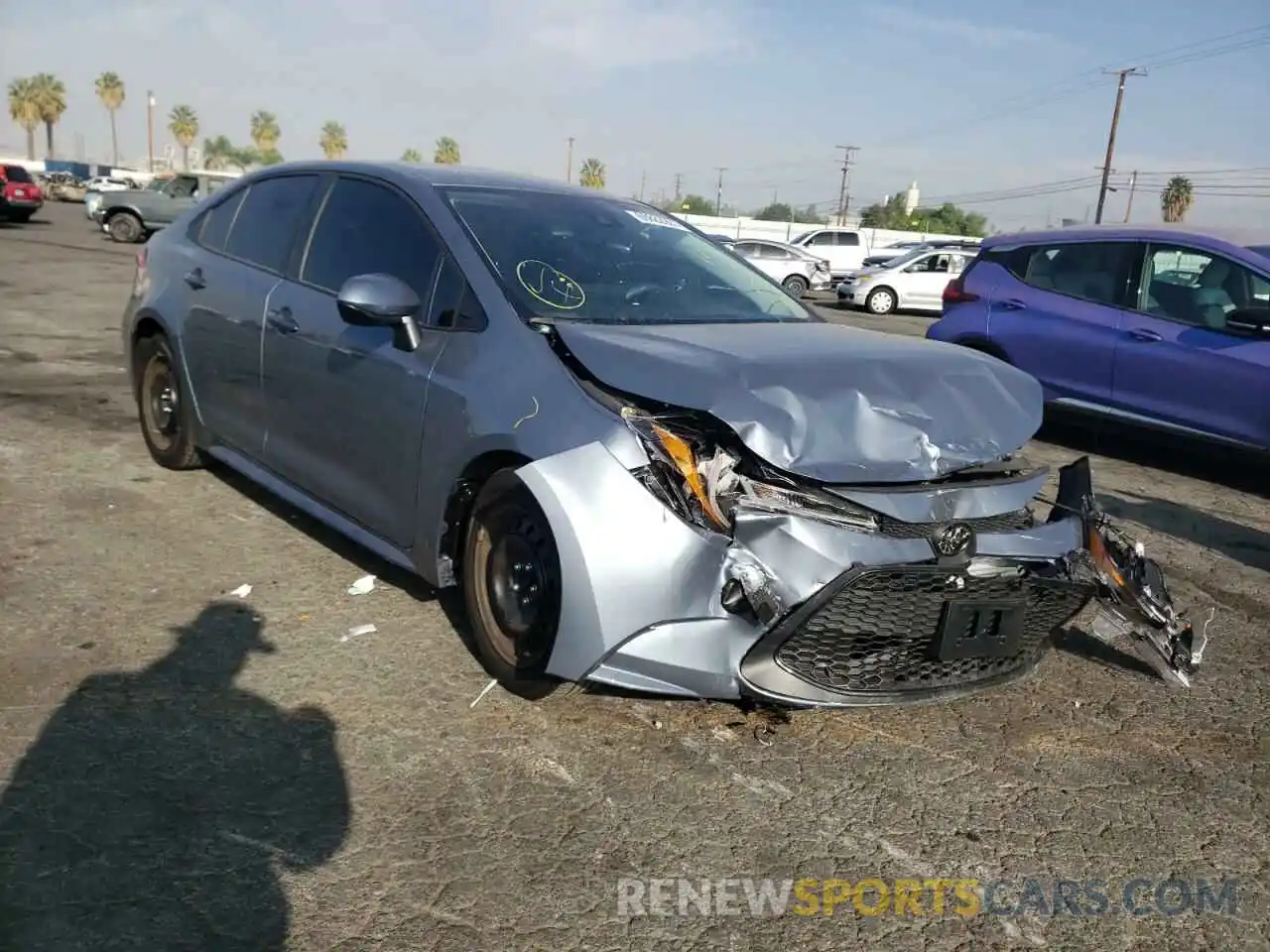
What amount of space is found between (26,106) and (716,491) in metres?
109

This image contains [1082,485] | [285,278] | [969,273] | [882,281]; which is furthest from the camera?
[882,281]

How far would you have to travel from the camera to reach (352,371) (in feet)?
12.4

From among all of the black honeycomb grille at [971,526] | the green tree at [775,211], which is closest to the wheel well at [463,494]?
the black honeycomb grille at [971,526]

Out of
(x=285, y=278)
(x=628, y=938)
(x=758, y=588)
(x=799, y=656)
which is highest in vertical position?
(x=285, y=278)

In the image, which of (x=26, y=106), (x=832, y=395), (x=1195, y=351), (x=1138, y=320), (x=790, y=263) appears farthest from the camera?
(x=26, y=106)

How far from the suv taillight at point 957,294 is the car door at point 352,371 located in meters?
5.30

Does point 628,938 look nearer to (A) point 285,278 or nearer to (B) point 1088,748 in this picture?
(B) point 1088,748

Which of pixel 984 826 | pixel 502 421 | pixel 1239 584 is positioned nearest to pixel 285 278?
pixel 502 421

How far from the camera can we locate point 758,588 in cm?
274

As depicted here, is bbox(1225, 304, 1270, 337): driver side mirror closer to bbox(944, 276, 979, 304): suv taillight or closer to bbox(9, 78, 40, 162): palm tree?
bbox(944, 276, 979, 304): suv taillight

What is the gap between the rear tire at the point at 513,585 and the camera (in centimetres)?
302

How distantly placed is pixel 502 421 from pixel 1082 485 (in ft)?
6.31

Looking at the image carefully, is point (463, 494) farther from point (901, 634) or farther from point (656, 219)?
point (656, 219)

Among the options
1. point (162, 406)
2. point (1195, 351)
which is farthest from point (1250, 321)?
point (162, 406)
